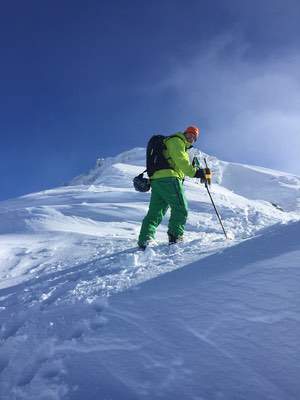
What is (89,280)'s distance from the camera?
582 centimetres

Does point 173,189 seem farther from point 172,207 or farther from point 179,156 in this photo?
point 179,156

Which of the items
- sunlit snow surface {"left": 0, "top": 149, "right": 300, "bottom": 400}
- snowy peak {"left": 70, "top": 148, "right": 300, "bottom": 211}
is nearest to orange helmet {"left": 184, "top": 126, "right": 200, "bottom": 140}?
sunlit snow surface {"left": 0, "top": 149, "right": 300, "bottom": 400}

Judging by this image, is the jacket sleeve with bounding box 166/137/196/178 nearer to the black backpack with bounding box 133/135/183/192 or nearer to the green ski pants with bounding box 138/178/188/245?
the black backpack with bounding box 133/135/183/192

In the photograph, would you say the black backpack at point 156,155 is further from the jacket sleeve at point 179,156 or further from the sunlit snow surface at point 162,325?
the sunlit snow surface at point 162,325

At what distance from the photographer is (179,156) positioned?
7.59 m

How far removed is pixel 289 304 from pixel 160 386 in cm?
127

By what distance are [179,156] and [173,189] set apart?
55 centimetres

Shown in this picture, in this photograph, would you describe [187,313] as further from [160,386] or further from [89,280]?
[89,280]

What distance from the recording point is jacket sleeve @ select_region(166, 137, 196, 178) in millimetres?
7594

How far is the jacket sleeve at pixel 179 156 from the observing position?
7.59m

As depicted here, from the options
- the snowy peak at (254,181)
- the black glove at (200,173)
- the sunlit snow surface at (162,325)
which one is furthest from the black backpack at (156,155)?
the snowy peak at (254,181)

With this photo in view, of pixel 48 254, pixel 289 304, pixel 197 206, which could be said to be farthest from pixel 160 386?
pixel 197 206

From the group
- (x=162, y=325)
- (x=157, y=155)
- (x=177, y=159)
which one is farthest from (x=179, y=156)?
(x=162, y=325)

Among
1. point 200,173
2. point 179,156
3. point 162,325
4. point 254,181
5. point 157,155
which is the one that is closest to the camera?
point 162,325
